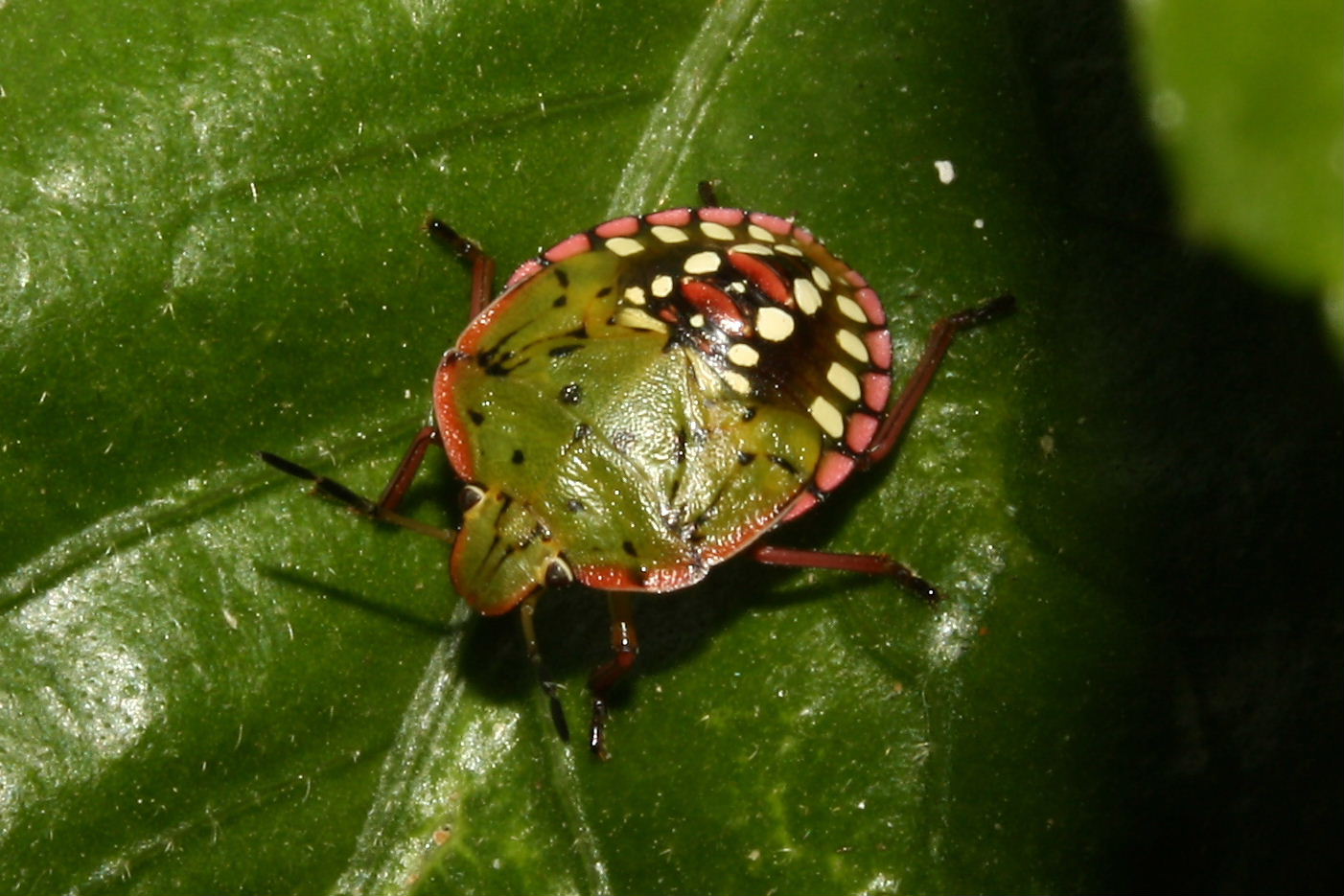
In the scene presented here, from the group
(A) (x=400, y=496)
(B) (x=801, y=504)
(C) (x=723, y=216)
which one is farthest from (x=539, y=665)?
(C) (x=723, y=216)

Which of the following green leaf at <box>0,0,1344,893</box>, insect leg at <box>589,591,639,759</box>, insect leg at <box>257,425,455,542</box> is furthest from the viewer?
insect leg at <box>589,591,639,759</box>

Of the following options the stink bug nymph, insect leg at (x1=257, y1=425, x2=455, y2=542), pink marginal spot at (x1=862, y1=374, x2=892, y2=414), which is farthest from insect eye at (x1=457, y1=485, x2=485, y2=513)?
pink marginal spot at (x1=862, y1=374, x2=892, y2=414)

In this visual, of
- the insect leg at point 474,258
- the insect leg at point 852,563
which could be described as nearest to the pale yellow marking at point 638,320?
the insect leg at point 474,258

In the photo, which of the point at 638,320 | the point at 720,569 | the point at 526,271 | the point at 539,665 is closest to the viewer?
the point at 539,665

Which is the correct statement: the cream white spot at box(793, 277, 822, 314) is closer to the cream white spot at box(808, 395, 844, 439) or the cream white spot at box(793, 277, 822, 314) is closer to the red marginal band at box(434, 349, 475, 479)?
the cream white spot at box(808, 395, 844, 439)

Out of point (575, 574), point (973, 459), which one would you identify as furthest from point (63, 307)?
point (973, 459)

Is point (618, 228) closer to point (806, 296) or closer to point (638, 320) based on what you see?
point (638, 320)

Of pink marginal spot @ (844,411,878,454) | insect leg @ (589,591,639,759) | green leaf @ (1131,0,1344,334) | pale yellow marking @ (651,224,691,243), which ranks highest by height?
green leaf @ (1131,0,1344,334)
